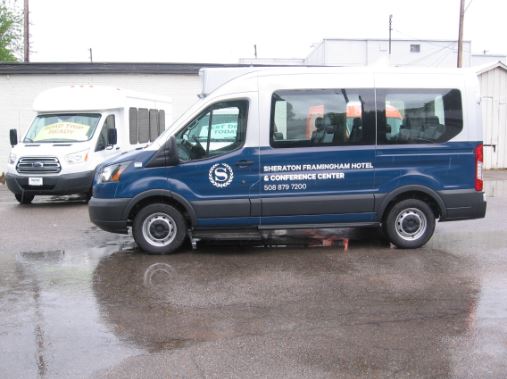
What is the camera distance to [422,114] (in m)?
8.41

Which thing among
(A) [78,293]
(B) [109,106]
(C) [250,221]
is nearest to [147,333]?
(A) [78,293]

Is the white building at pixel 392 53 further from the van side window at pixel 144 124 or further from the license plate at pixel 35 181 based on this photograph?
the license plate at pixel 35 181

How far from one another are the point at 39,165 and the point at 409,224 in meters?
8.39

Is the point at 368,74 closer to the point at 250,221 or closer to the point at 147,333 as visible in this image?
the point at 250,221

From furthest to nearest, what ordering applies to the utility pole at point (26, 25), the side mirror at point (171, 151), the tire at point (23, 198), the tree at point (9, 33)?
1. the tree at point (9, 33)
2. the utility pole at point (26, 25)
3. the tire at point (23, 198)
4. the side mirror at point (171, 151)

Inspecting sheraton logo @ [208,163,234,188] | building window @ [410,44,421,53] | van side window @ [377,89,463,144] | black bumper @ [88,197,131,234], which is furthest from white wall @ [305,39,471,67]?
black bumper @ [88,197,131,234]

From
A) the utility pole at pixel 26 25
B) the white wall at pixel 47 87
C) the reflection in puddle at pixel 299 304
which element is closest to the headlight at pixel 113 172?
the reflection in puddle at pixel 299 304

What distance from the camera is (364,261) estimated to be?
7.94 meters

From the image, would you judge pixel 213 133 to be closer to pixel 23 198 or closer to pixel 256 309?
pixel 256 309

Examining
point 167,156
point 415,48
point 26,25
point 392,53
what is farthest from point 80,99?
point 415,48

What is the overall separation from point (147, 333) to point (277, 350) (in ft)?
3.83

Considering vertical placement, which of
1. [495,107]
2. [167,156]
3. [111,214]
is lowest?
[111,214]

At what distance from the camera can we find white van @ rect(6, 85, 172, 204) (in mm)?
13469

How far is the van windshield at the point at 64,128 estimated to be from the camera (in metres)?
14.1
